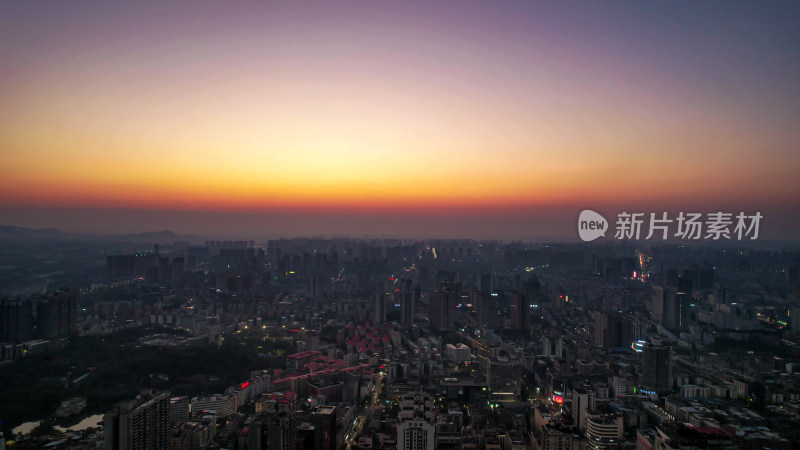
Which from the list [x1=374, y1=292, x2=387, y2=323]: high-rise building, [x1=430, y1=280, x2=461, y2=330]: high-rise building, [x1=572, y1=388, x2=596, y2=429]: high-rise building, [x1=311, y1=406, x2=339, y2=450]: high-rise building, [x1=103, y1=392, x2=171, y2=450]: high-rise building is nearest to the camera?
[x1=103, y1=392, x2=171, y2=450]: high-rise building

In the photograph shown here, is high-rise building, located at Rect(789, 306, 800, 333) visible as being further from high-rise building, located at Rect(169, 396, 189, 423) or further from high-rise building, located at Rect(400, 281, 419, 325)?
high-rise building, located at Rect(169, 396, 189, 423)

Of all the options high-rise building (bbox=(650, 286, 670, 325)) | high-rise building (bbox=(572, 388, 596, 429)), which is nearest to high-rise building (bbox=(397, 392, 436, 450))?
high-rise building (bbox=(572, 388, 596, 429))

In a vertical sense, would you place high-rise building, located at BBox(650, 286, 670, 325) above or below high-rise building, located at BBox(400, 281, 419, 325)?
above

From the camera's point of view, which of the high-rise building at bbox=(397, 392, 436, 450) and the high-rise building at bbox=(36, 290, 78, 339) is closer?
the high-rise building at bbox=(397, 392, 436, 450)

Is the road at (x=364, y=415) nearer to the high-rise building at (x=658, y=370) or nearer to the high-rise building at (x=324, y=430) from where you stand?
the high-rise building at (x=324, y=430)

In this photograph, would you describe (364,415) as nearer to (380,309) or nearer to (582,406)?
(582,406)

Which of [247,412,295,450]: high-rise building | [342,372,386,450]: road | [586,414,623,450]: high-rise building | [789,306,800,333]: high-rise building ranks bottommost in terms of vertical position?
[342,372,386,450]: road

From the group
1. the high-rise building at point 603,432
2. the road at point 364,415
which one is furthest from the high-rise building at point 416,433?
the high-rise building at point 603,432

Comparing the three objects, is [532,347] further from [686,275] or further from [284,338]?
[284,338]
